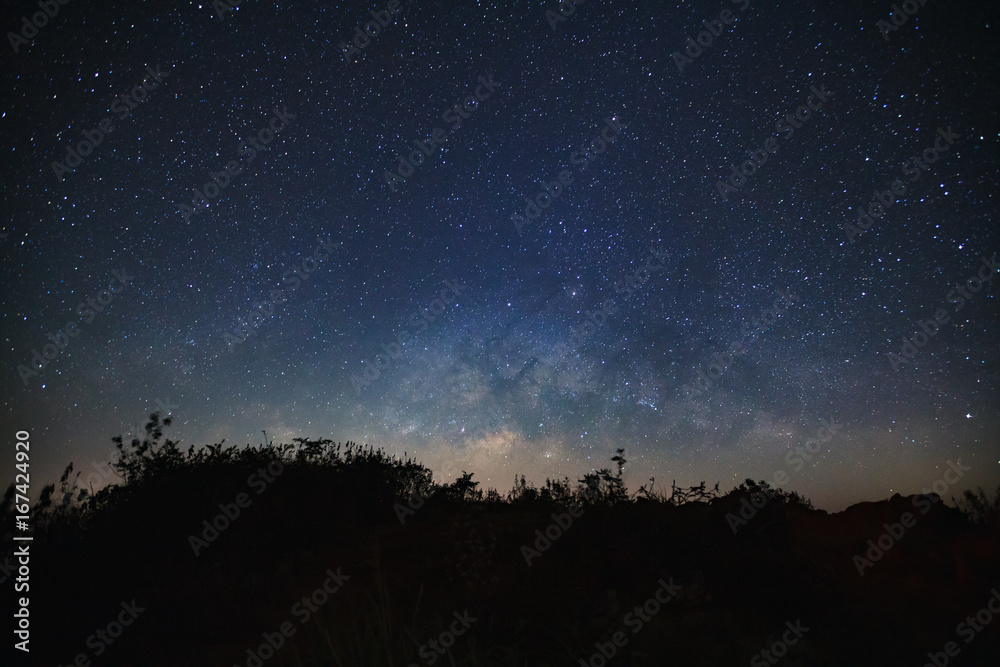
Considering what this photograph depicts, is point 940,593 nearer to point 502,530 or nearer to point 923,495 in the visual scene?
point 923,495

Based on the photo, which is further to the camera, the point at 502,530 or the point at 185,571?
the point at 502,530

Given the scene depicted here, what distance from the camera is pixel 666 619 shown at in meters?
4.25

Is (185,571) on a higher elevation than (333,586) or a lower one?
higher

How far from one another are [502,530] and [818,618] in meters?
3.30

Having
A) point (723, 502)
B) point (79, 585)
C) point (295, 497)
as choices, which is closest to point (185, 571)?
point (79, 585)

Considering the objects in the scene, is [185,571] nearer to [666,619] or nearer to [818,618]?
[666,619]

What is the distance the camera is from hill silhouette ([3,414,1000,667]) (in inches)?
152

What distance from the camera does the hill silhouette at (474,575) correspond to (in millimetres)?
3854

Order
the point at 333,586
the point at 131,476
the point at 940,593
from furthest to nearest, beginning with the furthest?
the point at 131,476 < the point at 940,593 < the point at 333,586

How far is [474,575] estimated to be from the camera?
193 inches

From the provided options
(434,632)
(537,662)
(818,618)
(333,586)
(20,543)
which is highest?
(20,543)

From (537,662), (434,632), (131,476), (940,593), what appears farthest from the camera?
(131,476)

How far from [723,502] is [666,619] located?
258 cm

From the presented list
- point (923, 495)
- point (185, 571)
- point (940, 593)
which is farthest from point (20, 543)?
point (923, 495)
